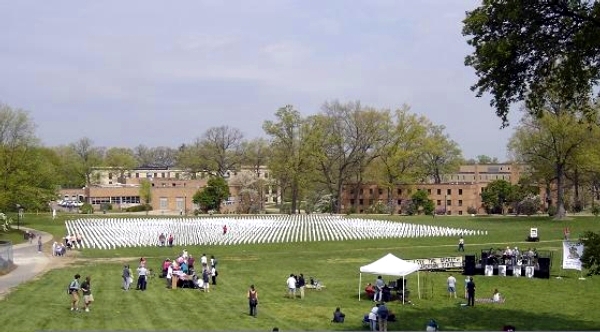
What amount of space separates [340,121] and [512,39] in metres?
89.9

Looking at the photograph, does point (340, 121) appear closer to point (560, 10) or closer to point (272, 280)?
point (272, 280)

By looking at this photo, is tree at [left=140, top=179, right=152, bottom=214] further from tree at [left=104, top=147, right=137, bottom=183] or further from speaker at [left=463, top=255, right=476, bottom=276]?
speaker at [left=463, top=255, right=476, bottom=276]

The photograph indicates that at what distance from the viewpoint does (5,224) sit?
202ft

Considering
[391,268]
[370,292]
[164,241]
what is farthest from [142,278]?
[164,241]

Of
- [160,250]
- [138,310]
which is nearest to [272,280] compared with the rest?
[138,310]

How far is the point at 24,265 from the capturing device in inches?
1638

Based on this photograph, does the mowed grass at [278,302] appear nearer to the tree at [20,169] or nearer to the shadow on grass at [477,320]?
the shadow on grass at [477,320]

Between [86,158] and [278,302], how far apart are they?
14188 centimetres

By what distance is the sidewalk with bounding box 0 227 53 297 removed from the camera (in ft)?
109

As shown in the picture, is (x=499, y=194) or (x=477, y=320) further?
(x=499, y=194)

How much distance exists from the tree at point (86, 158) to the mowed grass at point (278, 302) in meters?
112

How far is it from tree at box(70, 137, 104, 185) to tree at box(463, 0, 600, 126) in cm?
13852

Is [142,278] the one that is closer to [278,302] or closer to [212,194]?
[278,302]

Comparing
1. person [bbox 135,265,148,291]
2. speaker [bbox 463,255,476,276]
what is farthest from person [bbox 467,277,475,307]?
person [bbox 135,265,148,291]
